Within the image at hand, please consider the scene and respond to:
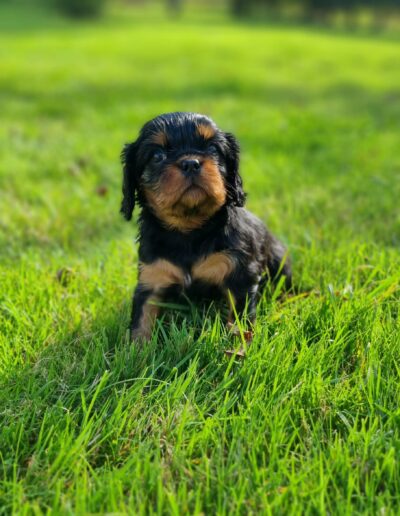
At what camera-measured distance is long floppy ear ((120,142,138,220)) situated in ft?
11.3

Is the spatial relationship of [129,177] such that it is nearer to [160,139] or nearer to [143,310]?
[160,139]

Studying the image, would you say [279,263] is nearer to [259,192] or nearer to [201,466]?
[201,466]

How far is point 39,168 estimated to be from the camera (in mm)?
6449

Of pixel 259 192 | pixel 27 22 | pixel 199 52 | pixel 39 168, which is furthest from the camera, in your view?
pixel 27 22

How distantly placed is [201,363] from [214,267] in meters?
0.60

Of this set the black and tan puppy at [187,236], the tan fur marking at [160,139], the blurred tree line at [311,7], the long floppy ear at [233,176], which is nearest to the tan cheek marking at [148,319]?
the black and tan puppy at [187,236]

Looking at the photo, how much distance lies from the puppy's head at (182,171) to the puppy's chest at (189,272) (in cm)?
20

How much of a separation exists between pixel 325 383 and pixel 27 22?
102 ft

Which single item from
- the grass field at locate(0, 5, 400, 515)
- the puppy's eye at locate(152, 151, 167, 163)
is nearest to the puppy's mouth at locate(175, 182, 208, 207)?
the puppy's eye at locate(152, 151, 167, 163)

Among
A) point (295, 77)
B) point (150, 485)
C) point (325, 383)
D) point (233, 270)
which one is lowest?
point (150, 485)

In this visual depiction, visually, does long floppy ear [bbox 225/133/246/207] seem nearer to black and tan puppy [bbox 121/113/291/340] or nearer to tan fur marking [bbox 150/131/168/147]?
black and tan puppy [bbox 121/113/291/340]

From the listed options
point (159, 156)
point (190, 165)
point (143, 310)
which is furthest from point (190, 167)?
point (143, 310)

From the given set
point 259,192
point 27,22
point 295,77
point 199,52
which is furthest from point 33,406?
point 27,22

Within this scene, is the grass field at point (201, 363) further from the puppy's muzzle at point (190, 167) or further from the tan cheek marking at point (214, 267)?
the puppy's muzzle at point (190, 167)
